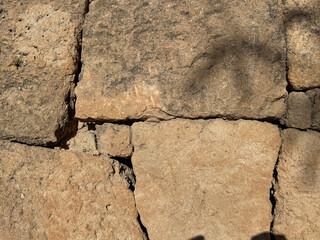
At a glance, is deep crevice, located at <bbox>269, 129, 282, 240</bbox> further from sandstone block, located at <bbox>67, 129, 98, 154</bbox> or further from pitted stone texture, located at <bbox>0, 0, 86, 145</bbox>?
pitted stone texture, located at <bbox>0, 0, 86, 145</bbox>

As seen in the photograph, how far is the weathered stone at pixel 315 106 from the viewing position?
6.15ft

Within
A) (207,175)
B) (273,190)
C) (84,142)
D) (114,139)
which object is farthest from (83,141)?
(273,190)

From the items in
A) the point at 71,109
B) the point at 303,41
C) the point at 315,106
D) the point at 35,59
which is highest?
the point at 303,41

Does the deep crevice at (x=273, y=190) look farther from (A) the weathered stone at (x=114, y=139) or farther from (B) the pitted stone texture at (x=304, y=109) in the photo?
(A) the weathered stone at (x=114, y=139)

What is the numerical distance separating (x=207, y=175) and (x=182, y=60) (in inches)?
22.4

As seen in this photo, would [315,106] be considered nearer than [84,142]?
Yes

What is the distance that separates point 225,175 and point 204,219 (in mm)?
241

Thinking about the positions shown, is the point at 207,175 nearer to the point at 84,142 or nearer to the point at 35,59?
the point at 84,142

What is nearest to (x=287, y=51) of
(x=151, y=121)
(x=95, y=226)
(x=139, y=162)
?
(x=151, y=121)

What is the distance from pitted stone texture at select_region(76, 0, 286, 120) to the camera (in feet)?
6.07

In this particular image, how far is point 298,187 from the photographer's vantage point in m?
1.89

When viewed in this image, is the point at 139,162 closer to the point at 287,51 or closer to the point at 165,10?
the point at 165,10

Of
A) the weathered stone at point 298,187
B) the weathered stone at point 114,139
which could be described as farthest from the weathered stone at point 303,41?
the weathered stone at point 114,139

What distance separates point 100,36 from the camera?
196 cm
